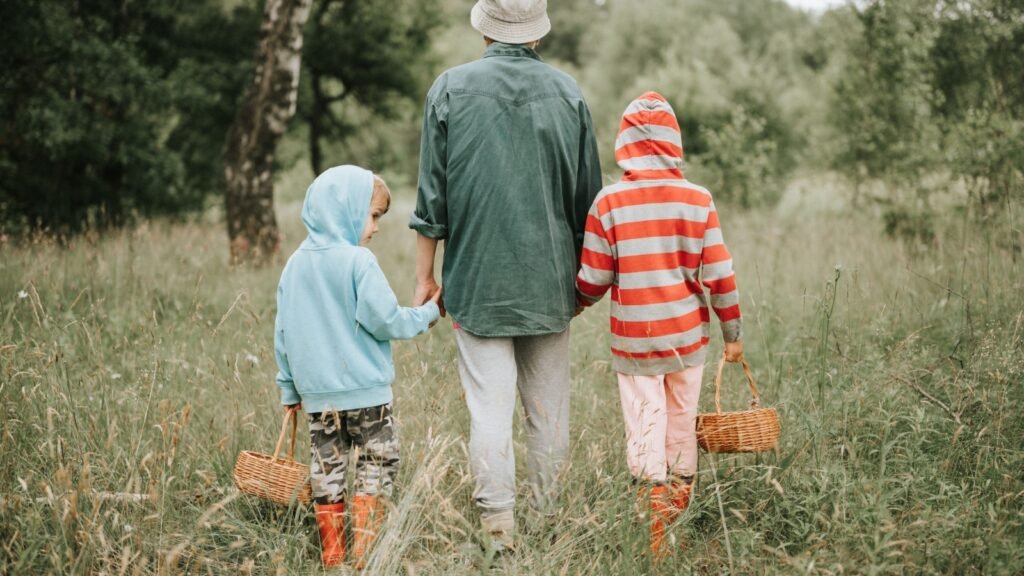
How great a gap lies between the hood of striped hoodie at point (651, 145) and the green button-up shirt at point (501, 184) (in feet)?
0.79

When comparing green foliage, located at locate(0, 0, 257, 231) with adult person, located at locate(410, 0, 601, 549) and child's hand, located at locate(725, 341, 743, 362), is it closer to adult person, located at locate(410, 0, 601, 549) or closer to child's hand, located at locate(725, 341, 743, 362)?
adult person, located at locate(410, 0, 601, 549)

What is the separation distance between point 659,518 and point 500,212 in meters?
1.31

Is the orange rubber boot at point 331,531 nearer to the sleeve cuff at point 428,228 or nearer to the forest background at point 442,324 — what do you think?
the forest background at point 442,324

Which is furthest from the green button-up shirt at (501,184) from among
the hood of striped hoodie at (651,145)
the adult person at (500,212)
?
the hood of striped hoodie at (651,145)

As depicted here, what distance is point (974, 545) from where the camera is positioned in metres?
2.72

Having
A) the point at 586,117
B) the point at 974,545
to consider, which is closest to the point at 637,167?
the point at 586,117

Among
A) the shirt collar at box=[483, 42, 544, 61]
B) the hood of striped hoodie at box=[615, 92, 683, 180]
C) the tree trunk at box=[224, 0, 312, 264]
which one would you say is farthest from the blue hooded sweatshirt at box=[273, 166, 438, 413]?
the tree trunk at box=[224, 0, 312, 264]

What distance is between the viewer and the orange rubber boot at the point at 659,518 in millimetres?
2814

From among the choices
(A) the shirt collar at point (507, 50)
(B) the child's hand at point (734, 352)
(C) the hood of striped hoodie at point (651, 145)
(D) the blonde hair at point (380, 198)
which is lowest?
(B) the child's hand at point (734, 352)

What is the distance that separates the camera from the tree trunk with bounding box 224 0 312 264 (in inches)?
307

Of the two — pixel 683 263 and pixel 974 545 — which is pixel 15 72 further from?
pixel 974 545

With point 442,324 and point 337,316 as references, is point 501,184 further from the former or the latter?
point 442,324

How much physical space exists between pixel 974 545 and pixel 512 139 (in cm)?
224

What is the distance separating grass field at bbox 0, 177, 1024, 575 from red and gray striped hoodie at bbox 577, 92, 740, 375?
0.56 meters
